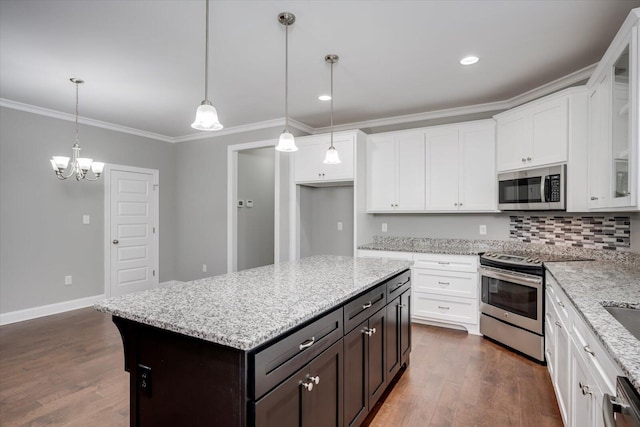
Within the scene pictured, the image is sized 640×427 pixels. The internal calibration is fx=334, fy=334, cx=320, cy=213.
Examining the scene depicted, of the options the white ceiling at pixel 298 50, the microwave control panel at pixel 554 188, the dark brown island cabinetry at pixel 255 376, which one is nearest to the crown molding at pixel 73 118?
the white ceiling at pixel 298 50

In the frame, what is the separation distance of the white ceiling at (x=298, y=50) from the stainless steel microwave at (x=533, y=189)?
0.92 meters

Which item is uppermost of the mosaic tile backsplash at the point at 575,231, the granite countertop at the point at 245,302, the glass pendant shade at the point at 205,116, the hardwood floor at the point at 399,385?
the glass pendant shade at the point at 205,116

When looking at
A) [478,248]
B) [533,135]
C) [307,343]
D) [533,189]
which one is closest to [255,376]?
[307,343]

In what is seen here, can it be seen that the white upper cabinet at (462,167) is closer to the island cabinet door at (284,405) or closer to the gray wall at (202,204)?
the gray wall at (202,204)

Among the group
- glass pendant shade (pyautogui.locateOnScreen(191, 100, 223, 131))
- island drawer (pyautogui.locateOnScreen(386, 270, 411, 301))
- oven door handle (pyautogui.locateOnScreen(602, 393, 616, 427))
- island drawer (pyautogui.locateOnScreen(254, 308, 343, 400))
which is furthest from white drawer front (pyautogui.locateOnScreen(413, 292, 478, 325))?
glass pendant shade (pyautogui.locateOnScreen(191, 100, 223, 131))

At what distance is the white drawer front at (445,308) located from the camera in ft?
11.7

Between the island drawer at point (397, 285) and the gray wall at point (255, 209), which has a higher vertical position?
the gray wall at point (255, 209)

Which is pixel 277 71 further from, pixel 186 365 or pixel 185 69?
pixel 186 365

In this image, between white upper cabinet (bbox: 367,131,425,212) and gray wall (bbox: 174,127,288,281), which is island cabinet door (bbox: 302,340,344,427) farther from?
gray wall (bbox: 174,127,288,281)

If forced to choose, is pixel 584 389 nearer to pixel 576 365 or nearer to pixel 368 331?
pixel 576 365

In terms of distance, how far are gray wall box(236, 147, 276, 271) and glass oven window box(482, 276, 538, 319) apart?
3.47 m

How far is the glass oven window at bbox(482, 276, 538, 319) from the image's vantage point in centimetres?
287

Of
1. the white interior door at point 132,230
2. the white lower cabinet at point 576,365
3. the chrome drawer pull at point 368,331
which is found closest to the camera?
the white lower cabinet at point 576,365

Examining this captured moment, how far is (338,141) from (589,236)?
2.76 metres
